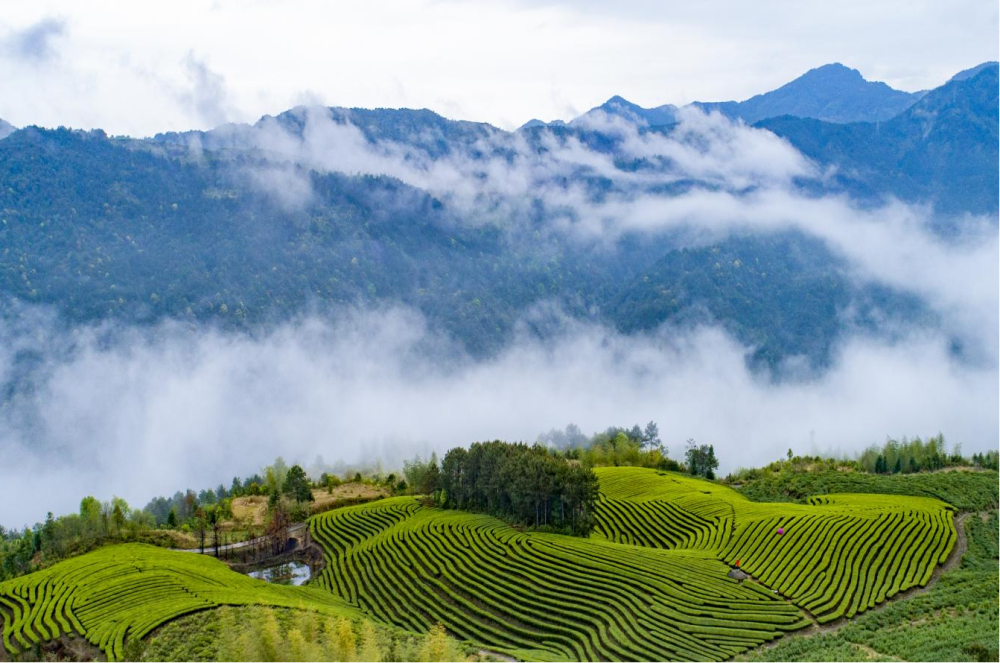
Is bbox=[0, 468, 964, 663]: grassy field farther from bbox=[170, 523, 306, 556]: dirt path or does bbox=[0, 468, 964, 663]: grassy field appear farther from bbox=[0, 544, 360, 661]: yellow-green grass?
bbox=[170, 523, 306, 556]: dirt path

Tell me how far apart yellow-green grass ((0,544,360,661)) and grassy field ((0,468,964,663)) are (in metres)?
0.23

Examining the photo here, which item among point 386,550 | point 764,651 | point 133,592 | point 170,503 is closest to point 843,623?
point 764,651

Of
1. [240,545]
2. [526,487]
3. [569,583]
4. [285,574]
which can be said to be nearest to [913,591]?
[569,583]

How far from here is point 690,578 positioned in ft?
210

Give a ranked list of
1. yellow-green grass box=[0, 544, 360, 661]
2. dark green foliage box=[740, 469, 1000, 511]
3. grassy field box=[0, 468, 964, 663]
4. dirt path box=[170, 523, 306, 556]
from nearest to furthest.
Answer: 1. yellow-green grass box=[0, 544, 360, 661]
2. grassy field box=[0, 468, 964, 663]
3. dark green foliage box=[740, 469, 1000, 511]
4. dirt path box=[170, 523, 306, 556]

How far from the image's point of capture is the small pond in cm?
8306

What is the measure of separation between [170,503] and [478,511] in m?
115

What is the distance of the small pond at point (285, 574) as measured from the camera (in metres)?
83.1

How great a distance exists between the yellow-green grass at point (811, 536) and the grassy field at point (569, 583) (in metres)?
0.26

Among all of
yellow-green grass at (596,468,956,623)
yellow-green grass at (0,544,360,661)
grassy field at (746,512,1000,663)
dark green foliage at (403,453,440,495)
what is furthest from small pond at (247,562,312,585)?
grassy field at (746,512,1000,663)

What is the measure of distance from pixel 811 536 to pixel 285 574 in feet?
212

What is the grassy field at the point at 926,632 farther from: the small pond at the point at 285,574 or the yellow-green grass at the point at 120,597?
the small pond at the point at 285,574

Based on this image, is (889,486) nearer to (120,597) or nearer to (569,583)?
(569,583)

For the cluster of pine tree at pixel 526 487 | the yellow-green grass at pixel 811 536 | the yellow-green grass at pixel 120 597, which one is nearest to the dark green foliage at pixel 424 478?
the cluster of pine tree at pixel 526 487
